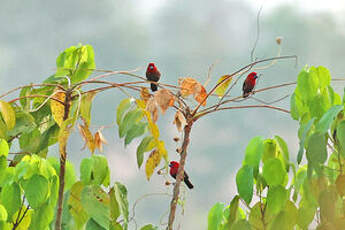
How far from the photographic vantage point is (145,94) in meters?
1.62

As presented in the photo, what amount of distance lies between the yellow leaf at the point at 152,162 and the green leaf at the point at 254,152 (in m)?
Result: 0.27

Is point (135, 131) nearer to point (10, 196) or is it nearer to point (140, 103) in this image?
point (140, 103)

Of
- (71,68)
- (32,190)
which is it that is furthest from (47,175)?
A: (71,68)

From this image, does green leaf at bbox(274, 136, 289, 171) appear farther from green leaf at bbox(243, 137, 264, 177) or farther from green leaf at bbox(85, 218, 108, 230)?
green leaf at bbox(85, 218, 108, 230)

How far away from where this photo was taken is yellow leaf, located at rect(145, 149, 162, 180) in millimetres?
1562

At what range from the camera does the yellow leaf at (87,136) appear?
4.79 ft

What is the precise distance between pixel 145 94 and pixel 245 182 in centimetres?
43

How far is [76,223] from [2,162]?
0.33 m

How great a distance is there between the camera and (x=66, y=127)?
1435mm

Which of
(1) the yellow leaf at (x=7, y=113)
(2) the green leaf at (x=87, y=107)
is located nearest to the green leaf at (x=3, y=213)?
(1) the yellow leaf at (x=7, y=113)

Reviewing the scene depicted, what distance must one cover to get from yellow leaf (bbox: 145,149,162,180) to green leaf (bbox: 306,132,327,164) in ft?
1.63

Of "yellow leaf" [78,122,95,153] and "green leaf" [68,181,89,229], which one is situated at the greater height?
"yellow leaf" [78,122,95,153]

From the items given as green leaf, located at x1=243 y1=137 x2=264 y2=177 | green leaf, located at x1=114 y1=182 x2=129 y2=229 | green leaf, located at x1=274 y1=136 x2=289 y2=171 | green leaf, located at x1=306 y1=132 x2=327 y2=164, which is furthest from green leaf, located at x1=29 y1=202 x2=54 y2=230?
green leaf, located at x1=306 y1=132 x2=327 y2=164

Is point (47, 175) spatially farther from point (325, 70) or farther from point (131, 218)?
point (325, 70)
